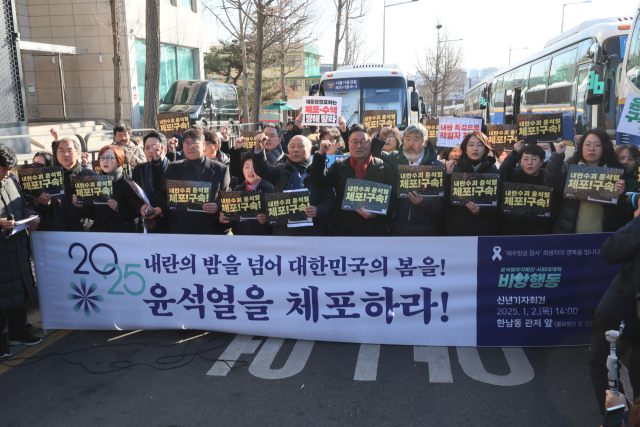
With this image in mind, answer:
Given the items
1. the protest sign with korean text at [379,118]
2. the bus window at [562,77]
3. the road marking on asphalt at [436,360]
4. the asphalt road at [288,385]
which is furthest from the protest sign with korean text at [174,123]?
the bus window at [562,77]

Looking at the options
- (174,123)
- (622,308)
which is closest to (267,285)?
(622,308)

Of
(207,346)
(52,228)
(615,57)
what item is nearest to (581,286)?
(207,346)

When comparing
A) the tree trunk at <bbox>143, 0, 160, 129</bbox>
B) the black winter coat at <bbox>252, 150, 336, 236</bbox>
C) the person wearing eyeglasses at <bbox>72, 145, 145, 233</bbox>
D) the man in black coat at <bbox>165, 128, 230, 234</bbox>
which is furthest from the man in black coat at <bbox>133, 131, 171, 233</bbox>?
the tree trunk at <bbox>143, 0, 160, 129</bbox>

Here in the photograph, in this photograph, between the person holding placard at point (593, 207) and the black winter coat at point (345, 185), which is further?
the black winter coat at point (345, 185)

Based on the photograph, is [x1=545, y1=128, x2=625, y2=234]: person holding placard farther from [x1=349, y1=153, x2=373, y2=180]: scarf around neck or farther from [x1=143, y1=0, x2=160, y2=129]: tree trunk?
[x1=143, y1=0, x2=160, y2=129]: tree trunk

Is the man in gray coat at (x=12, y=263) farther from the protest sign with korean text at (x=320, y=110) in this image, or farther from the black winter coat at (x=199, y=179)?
the protest sign with korean text at (x=320, y=110)

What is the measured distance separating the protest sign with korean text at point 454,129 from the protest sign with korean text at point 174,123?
391cm

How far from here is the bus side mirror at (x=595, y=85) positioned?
9.78m

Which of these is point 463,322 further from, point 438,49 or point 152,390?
point 438,49

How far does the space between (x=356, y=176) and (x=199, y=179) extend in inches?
61.9

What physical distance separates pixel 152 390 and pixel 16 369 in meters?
1.32

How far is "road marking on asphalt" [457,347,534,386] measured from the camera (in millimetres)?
4176

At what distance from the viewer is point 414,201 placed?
202 inches

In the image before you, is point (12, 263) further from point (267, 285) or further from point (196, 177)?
point (267, 285)
